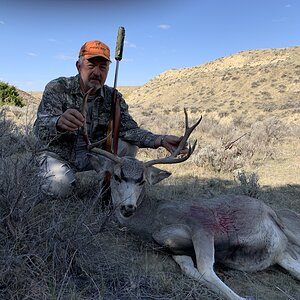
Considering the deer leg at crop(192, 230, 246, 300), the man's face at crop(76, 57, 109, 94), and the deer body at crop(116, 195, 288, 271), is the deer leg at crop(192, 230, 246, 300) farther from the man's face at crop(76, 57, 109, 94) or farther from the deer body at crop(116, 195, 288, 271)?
the man's face at crop(76, 57, 109, 94)

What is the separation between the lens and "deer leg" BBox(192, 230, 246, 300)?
3.43 m

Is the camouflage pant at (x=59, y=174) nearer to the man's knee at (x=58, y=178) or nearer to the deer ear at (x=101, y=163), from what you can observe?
the man's knee at (x=58, y=178)

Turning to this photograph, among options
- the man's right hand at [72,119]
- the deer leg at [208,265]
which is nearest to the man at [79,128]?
the man's right hand at [72,119]

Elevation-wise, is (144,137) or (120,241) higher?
(144,137)

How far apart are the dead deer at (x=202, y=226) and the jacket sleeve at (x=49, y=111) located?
60 centimetres

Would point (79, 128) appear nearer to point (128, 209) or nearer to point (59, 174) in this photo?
point (59, 174)

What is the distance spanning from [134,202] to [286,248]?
1.72 metres

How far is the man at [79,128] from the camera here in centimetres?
475

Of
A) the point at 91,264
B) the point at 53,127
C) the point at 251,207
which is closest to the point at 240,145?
the point at 251,207

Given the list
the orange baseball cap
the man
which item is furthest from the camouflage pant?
the orange baseball cap

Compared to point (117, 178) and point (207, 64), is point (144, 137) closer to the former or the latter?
point (117, 178)

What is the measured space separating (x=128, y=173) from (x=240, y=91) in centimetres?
4125

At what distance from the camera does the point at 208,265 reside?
3.66 meters

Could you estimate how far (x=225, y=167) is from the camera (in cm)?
848
